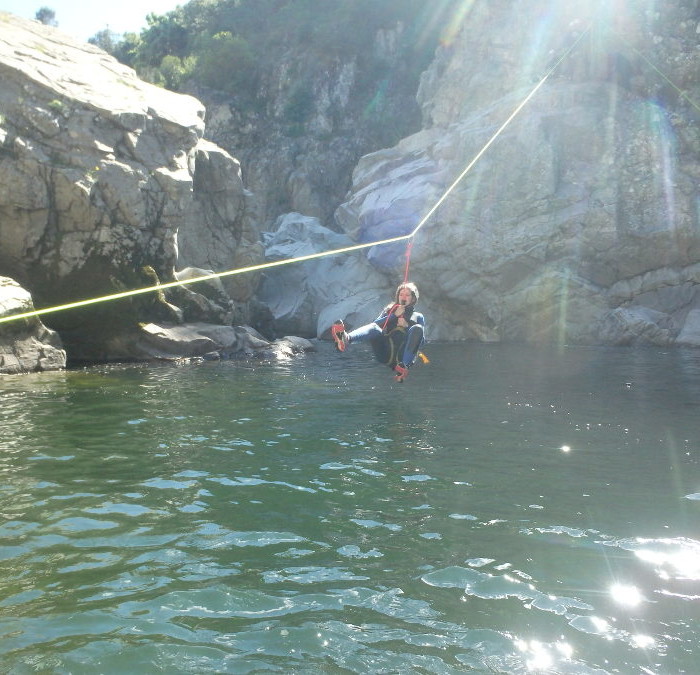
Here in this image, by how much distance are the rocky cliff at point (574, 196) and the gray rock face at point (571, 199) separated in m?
0.07

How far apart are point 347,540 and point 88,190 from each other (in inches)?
831

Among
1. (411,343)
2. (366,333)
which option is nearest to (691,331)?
(411,343)

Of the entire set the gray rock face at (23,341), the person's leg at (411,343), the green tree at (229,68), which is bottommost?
the gray rock face at (23,341)

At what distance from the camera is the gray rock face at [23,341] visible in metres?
20.2

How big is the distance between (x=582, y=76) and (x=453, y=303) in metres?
14.3

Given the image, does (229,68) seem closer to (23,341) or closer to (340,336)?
(23,341)

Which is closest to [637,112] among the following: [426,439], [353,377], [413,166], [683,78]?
[683,78]

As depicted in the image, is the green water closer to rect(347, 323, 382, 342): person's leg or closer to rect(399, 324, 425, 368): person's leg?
rect(399, 324, 425, 368): person's leg

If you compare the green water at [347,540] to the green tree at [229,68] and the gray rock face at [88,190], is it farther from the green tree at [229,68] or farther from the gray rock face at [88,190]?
the green tree at [229,68]

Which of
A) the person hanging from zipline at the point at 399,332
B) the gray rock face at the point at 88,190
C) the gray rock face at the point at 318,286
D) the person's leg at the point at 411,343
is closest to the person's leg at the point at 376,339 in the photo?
the person hanging from zipline at the point at 399,332

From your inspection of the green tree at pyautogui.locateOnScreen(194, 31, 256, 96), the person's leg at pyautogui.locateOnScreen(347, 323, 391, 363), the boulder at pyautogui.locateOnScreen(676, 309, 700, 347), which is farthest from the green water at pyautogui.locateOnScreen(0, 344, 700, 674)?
the green tree at pyautogui.locateOnScreen(194, 31, 256, 96)

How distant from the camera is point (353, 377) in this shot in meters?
20.8

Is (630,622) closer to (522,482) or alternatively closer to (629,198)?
(522,482)

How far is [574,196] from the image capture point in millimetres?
37594
